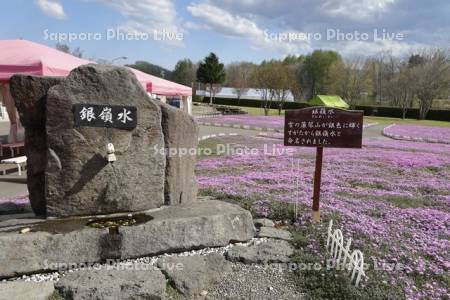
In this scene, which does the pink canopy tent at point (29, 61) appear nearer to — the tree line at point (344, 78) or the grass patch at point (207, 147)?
the grass patch at point (207, 147)

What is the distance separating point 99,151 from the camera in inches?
179

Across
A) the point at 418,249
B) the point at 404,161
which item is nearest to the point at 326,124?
the point at 418,249

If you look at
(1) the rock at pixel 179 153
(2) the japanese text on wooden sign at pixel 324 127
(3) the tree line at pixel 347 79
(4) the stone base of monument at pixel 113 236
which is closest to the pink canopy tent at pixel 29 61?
(1) the rock at pixel 179 153

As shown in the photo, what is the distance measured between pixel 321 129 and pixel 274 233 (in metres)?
1.63

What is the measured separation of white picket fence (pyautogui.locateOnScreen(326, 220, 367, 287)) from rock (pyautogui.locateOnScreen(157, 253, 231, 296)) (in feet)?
4.05

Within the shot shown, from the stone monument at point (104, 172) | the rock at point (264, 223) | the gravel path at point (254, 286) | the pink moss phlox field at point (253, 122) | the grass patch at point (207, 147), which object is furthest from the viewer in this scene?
the pink moss phlox field at point (253, 122)

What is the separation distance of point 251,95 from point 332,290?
6822 centimetres

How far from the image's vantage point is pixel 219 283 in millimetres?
3988

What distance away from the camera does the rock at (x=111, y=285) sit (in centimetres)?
348

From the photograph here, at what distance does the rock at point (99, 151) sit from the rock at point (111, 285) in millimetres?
1012

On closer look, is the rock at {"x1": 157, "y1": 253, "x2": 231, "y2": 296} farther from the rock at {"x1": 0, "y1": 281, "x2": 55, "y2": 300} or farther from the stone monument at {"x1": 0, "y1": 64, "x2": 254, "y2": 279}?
the rock at {"x1": 0, "y1": 281, "x2": 55, "y2": 300}

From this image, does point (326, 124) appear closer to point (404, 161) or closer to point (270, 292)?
point (270, 292)

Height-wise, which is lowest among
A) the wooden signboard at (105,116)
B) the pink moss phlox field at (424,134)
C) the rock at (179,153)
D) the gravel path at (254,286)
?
the gravel path at (254,286)

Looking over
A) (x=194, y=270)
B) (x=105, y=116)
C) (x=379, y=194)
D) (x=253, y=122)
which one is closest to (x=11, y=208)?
(x=105, y=116)
